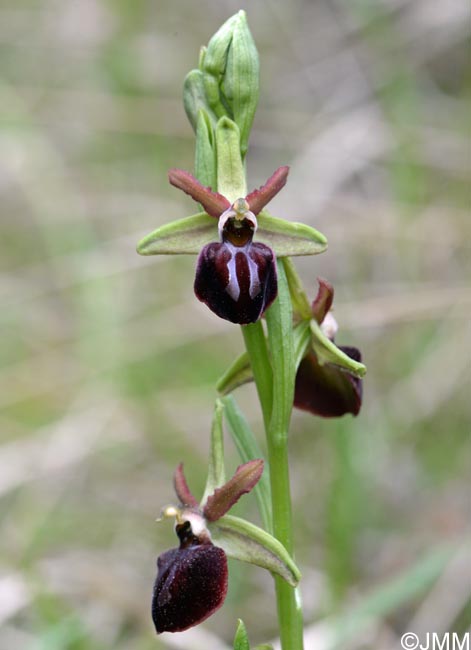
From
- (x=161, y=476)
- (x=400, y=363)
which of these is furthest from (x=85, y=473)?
(x=400, y=363)

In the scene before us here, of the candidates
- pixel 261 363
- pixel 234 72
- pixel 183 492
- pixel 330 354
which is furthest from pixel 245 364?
pixel 234 72

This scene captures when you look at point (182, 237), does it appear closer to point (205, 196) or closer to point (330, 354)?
point (205, 196)

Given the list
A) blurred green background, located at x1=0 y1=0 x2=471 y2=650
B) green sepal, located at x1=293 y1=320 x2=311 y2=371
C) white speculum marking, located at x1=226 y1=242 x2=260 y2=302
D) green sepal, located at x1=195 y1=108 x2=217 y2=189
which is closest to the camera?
white speculum marking, located at x1=226 y1=242 x2=260 y2=302

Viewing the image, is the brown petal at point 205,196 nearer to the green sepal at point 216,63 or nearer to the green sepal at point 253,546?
the green sepal at point 216,63

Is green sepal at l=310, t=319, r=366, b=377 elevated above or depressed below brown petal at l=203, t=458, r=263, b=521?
above

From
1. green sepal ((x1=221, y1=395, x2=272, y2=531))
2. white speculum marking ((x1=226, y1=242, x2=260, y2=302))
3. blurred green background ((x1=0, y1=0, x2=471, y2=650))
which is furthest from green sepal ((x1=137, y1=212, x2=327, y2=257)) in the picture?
blurred green background ((x1=0, y1=0, x2=471, y2=650))

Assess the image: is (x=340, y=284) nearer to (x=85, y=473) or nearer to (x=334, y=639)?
(x=85, y=473)

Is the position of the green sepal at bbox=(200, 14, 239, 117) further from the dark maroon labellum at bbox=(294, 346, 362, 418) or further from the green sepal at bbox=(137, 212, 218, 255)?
the dark maroon labellum at bbox=(294, 346, 362, 418)
